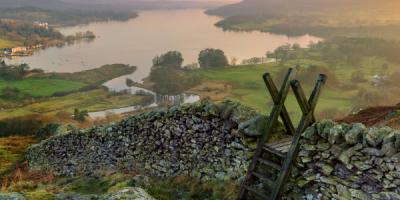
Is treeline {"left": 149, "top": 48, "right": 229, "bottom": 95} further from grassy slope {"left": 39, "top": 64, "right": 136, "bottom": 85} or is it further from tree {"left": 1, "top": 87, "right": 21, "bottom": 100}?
tree {"left": 1, "top": 87, "right": 21, "bottom": 100}

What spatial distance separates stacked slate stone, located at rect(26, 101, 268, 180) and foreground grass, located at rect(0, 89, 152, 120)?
2849 inches

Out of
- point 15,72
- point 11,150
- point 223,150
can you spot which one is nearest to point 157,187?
point 223,150

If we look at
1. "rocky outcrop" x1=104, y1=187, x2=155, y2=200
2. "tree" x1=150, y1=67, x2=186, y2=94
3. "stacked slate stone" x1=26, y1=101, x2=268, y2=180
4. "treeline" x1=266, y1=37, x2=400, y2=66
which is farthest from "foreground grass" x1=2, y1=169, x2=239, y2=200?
"treeline" x1=266, y1=37, x2=400, y2=66

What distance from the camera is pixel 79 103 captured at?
100 m

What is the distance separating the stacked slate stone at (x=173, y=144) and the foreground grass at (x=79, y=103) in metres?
72.4

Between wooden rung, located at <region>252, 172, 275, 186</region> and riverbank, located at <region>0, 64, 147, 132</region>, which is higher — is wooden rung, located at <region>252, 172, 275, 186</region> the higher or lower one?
the higher one

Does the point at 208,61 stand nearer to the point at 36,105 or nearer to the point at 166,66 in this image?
the point at 166,66

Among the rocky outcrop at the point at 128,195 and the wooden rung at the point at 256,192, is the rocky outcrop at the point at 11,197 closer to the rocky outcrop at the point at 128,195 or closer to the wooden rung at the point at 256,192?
the rocky outcrop at the point at 128,195

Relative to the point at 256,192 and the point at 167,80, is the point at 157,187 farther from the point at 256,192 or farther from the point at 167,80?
the point at 167,80

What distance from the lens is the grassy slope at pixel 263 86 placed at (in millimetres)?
69912

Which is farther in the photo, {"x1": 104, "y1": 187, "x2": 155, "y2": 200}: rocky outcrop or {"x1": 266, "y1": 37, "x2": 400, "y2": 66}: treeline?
{"x1": 266, "y1": 37, "x2": 400, "y2": 66}: treeline

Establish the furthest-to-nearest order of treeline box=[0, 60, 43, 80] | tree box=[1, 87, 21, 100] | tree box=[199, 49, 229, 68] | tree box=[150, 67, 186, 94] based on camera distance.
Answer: tree box=[199, 49, 229, 68] < treeline box=[0, 60, 43, 80] < tree box=[150, 67, 186, 94] < tree box=[1, 87, 21, 100]

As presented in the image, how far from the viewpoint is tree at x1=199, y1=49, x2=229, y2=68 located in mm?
133250

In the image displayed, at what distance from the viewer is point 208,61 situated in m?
136
